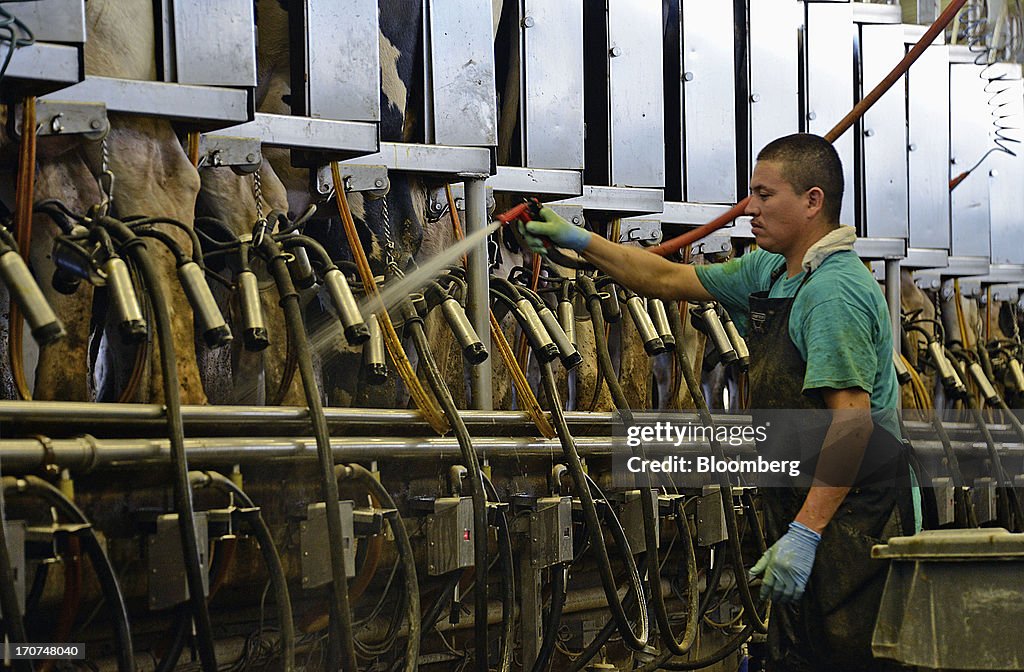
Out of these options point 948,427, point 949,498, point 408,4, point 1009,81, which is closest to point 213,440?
point 408,4

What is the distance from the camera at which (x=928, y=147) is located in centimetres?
516

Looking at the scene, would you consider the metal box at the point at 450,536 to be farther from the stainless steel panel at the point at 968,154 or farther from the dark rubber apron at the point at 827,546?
the stainless steel panel at the point at 968,154

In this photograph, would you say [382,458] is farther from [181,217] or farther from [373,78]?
[373,78]

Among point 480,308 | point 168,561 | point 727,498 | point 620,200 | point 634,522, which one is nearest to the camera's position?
point 168,561

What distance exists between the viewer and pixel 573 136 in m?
3.83

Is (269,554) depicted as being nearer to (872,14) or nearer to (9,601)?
(9,601)

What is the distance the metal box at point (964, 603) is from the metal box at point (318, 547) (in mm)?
1018

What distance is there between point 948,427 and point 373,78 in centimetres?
266

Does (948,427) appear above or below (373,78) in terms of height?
below

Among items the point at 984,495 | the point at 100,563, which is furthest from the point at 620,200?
the point at 100,563

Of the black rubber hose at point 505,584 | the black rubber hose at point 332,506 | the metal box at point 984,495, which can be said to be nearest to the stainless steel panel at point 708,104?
the metal box at point 984,495

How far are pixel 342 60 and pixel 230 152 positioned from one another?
39 cm

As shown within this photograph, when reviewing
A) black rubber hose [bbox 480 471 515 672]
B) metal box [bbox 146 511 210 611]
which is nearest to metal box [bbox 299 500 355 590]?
metal box [bbox 146 511 210 611]

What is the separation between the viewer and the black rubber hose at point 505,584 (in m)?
2.96
